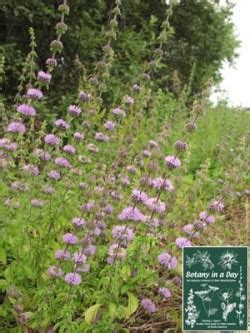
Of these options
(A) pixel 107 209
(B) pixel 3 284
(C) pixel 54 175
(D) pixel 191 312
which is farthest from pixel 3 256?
(D) pixel 191 312

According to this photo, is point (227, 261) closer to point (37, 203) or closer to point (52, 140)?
point (37, 203)

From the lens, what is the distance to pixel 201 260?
303 cm

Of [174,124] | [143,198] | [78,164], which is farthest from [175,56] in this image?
[143,198]

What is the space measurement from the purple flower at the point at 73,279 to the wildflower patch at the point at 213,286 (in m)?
0.48

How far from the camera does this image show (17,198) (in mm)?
3736

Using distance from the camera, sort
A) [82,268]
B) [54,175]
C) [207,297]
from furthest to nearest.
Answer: [54,175], [82,268], [207,297]

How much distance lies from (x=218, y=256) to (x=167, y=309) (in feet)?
3.32

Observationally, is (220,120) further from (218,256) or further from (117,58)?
(218,256)

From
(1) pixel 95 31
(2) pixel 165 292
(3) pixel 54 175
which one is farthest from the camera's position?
(1) pixel 95 31

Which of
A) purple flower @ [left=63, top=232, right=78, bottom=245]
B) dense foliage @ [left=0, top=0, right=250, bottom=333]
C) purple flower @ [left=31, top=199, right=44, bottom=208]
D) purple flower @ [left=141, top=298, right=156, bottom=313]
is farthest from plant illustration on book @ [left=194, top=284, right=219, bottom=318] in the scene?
purple flower @ [left=31, top=199, right=44, bottom=208]

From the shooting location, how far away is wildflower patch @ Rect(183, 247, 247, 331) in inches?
119

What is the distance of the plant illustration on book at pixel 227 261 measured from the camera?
305 cm

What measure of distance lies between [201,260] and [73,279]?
0.59 metres

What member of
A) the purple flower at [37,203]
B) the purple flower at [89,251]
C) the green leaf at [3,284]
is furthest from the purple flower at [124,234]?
the green leaf at [3,284]
